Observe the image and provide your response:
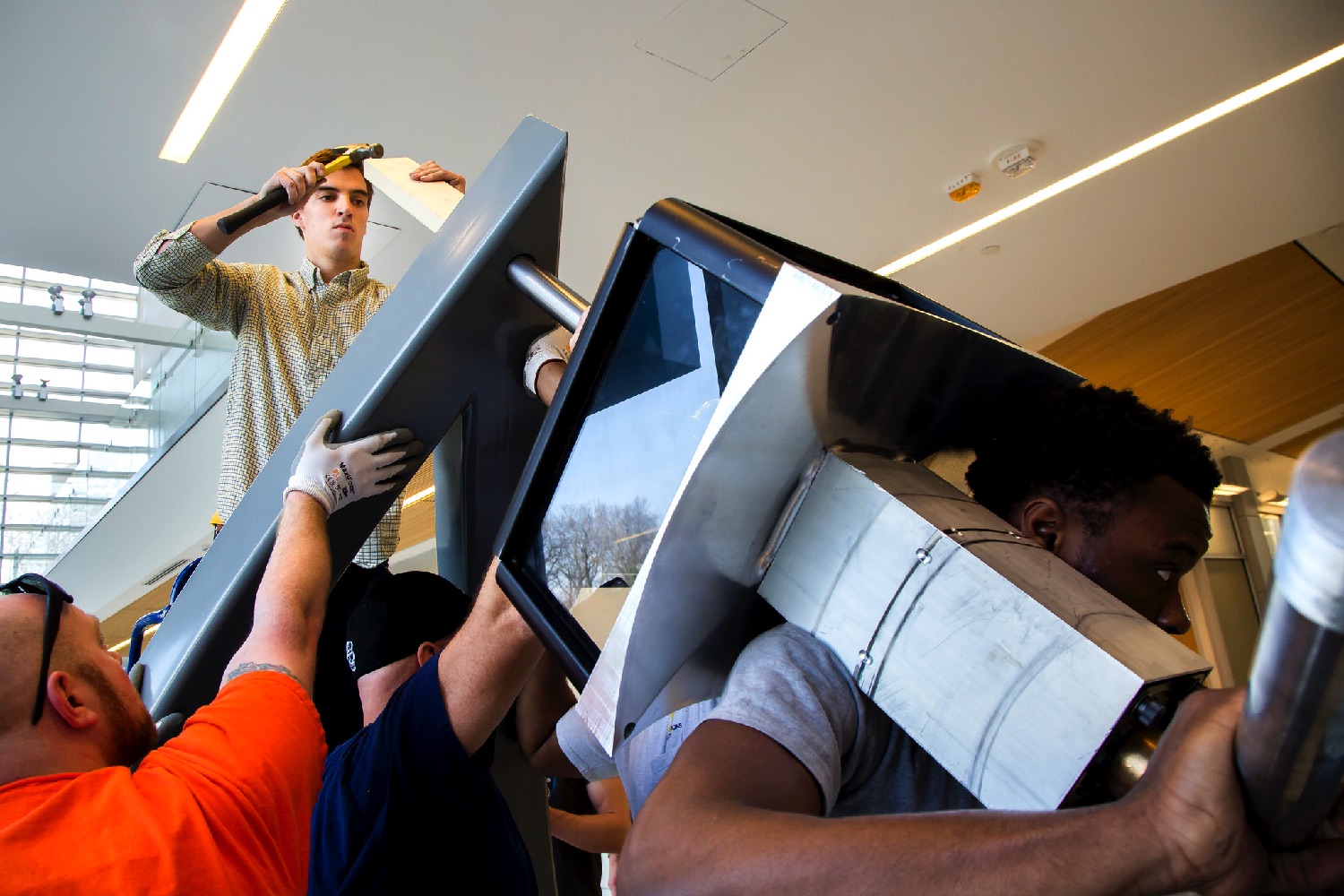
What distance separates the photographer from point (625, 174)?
Result: 4.09 metres

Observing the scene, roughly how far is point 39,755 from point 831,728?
33.4 inches

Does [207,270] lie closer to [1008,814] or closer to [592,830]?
[592,830]

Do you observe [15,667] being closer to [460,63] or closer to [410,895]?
[410,895]

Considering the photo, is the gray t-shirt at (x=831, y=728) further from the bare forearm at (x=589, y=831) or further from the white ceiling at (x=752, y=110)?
the white ceiling at (x=752, y=110)

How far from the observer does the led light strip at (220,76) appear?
321cm

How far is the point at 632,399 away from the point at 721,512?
0.56ft

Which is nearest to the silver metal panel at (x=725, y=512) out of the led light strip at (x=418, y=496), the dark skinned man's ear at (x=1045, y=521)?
the dark skinned man's ear at (x=1045, y=521)

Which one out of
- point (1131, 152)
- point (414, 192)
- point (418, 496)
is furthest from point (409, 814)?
point (1131, 152)

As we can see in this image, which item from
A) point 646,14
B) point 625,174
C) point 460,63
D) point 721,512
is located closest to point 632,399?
point 721,512

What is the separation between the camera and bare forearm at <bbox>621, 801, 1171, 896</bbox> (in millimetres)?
441

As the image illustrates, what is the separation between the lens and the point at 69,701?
3.45 ft

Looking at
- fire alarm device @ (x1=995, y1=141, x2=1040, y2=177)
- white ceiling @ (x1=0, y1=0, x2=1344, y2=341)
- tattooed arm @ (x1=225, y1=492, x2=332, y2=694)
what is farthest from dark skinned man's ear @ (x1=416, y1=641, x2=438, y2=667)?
fire alarm device @ (x1=995, y1=141, x2=1040, y2=177)

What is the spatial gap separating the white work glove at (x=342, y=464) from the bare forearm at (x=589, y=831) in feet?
4.15

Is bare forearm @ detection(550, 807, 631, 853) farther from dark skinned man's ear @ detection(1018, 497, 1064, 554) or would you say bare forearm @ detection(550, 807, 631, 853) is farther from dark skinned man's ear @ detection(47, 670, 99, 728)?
dark skinned man's ear @ detection(1018, 497, 1064, 554)
